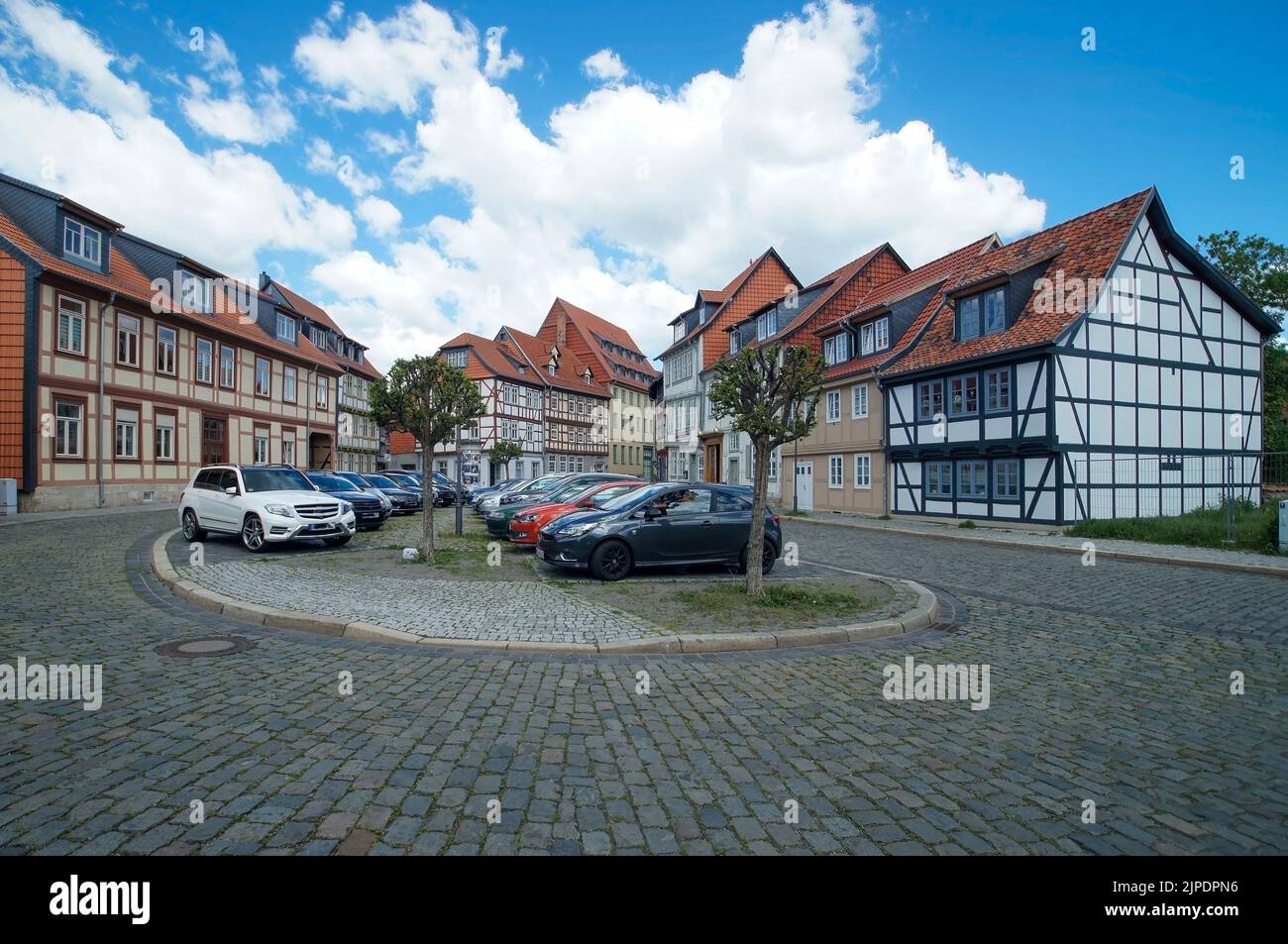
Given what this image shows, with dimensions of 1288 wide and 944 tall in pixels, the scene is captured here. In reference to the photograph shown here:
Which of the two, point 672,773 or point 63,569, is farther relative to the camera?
point 63,569

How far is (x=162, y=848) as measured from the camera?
110 inches

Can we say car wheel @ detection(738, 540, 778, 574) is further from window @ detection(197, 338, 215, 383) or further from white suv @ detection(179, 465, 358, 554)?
window @ detection(197, 338, 215, 383)

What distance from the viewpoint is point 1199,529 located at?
16312mm

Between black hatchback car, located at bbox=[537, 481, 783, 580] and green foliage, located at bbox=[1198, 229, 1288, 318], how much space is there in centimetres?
3918

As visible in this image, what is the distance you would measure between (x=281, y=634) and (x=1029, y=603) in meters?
9.17

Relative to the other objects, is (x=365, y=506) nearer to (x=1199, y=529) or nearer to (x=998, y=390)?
(x=998, y=390)

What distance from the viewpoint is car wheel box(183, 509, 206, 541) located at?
14.4m

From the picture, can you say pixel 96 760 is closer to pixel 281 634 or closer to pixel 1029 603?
pixel 281 634

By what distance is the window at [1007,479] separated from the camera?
21.5 metres

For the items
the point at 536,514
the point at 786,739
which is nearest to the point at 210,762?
the point at 786,739

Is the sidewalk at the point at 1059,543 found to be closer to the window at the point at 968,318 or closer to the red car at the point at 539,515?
the window at the point at 968,318

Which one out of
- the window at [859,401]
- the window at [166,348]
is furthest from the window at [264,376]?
the window at [859,401]

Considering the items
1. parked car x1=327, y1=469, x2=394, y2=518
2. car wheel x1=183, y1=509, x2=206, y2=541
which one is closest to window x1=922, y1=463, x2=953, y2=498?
parked car x1=327, y1=469, x2=394, y2=518

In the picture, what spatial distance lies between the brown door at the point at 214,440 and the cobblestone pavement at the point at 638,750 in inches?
1036
